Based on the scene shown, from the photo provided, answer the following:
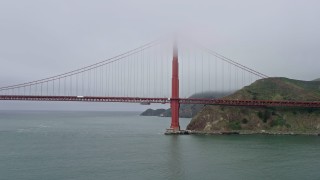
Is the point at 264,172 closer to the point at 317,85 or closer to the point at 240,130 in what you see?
the point at 240,130

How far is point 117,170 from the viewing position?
31.2m

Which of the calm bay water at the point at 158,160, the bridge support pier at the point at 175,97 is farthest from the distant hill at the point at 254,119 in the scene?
the calm bay water at the point at 158,160

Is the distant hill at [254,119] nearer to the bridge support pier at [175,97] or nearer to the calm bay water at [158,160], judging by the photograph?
the bridge support pier at [175,97]

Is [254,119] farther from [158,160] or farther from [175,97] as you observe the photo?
[158,160]

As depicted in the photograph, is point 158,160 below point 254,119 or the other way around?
below

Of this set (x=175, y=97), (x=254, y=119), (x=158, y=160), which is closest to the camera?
(x=158, y=160)

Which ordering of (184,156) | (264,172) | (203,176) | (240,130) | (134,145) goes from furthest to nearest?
(240,130), (134,145), (184,156), (264,172), (203,176)

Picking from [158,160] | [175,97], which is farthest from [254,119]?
[158,160]

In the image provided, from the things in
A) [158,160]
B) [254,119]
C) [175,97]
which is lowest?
[158,160]

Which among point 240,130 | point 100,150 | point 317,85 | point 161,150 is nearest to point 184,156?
point 161,150

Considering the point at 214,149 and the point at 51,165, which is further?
the point at 214,149

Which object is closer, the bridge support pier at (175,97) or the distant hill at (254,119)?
the bridge support pier at (175,97)

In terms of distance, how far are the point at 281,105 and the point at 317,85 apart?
1118 inches

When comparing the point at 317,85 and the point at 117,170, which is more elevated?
the point at 317,85
